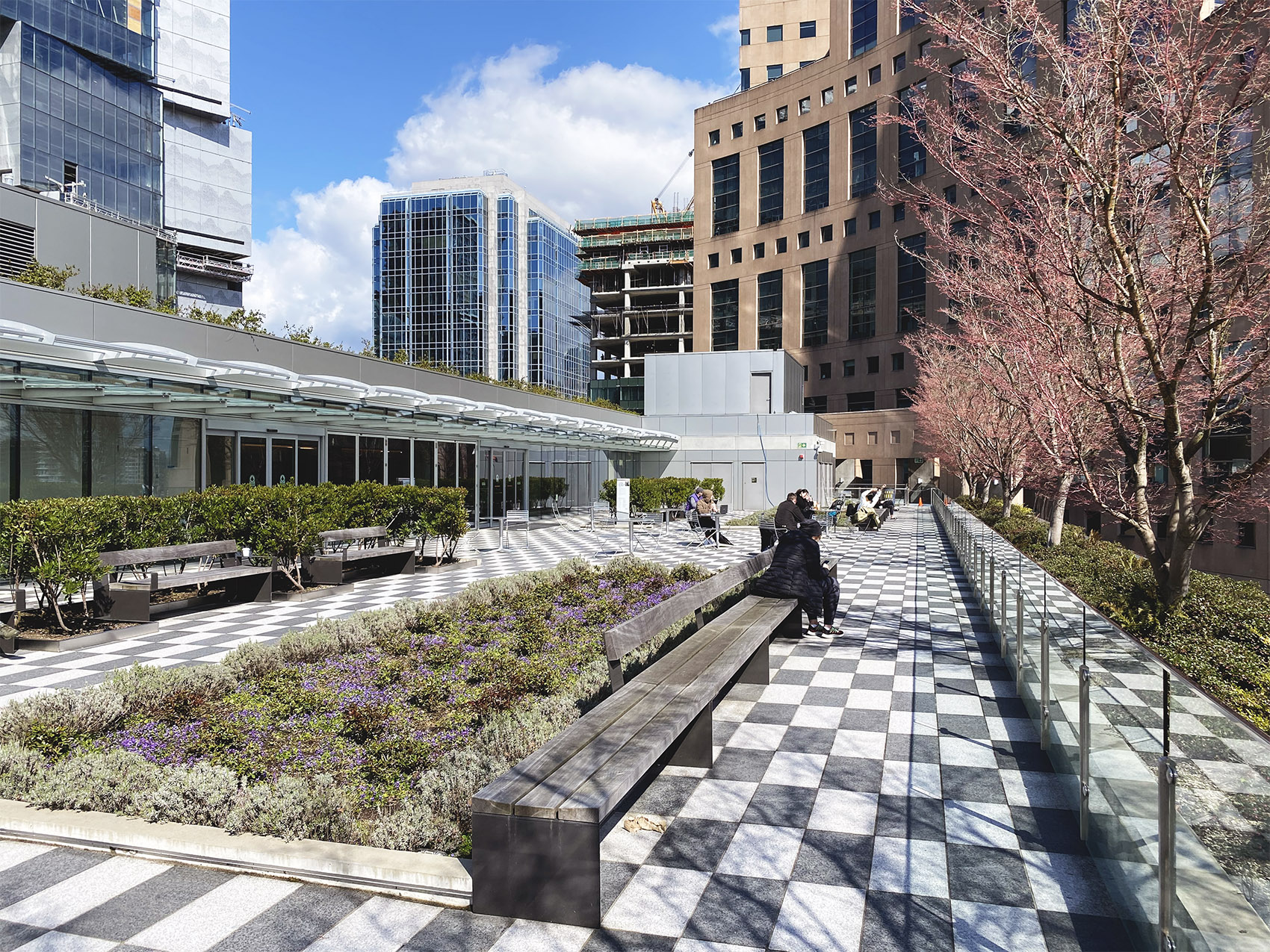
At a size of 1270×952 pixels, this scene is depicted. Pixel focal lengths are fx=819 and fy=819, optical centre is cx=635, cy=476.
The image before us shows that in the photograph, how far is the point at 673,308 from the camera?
8469 cm

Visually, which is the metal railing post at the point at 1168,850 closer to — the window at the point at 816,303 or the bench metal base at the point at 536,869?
the bench metal base at the point at 536,869

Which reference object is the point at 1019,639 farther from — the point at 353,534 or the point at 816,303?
the point at 816,303

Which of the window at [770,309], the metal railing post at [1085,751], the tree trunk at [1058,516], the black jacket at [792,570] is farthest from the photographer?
the window at [770,309]

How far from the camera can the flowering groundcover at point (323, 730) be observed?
12.9 ft

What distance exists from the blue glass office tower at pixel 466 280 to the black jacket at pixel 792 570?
87.2 metres

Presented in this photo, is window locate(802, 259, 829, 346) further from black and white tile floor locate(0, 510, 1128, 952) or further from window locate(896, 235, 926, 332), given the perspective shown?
black and white tile floor locate(0, 510, 1128, 952)

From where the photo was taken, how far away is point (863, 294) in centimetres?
6122

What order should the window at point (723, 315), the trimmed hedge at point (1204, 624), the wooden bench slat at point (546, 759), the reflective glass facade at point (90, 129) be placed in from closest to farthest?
the wooden bench slat at point (546, 759)
the trimmed hedge at point (1204, 624)
the reflective glass facade at point (90, 129)
the window at point (723, 315)

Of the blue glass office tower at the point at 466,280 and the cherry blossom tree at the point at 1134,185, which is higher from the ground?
the blue glass office tower at the point at 466,280

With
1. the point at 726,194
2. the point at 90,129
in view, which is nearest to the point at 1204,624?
the point at 90,129

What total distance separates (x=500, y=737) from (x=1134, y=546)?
34543mm

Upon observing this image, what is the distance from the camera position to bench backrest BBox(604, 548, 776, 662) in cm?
511

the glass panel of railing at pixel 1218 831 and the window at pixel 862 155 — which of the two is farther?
the window at pixel 862 155

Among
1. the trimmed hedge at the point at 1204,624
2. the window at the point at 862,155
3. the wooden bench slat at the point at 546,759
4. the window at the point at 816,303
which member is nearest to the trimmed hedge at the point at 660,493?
the trimmed hedge at the point at 1204,624
